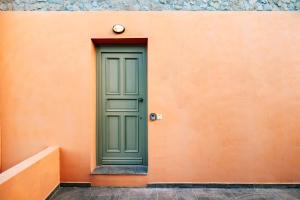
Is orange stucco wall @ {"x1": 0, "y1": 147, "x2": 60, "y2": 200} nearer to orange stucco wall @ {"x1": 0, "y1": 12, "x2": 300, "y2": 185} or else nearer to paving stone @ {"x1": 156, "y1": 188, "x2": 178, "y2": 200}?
orange stucco wall @ {"x1": 0, "y1": 12, "x2": 300, "y2": 185}

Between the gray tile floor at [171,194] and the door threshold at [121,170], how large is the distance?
215 millimetres

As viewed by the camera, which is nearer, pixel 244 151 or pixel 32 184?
pixel 32 184

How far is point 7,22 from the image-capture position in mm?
3357

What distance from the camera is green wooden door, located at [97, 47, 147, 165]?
363 centimetres

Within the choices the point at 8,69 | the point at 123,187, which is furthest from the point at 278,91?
the point at 8,69

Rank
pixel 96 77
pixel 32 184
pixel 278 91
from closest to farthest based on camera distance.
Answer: pixel 32 184 → pixel 278 91 → pixel 96 77

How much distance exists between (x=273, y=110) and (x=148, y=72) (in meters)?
1.86

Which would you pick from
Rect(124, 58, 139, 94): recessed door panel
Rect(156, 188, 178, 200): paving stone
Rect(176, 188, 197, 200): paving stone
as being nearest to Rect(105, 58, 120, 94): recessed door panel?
Rect(124, 58, 139, 94): recessed door panel

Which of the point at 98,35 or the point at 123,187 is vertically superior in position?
the point at 98,35

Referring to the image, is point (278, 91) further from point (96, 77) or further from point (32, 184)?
point (32, 184)

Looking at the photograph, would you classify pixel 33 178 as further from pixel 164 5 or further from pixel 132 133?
pixel 164 5

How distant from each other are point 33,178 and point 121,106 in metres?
1.56

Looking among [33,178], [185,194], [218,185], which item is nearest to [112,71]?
[33,178]

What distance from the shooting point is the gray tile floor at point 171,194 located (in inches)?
121
